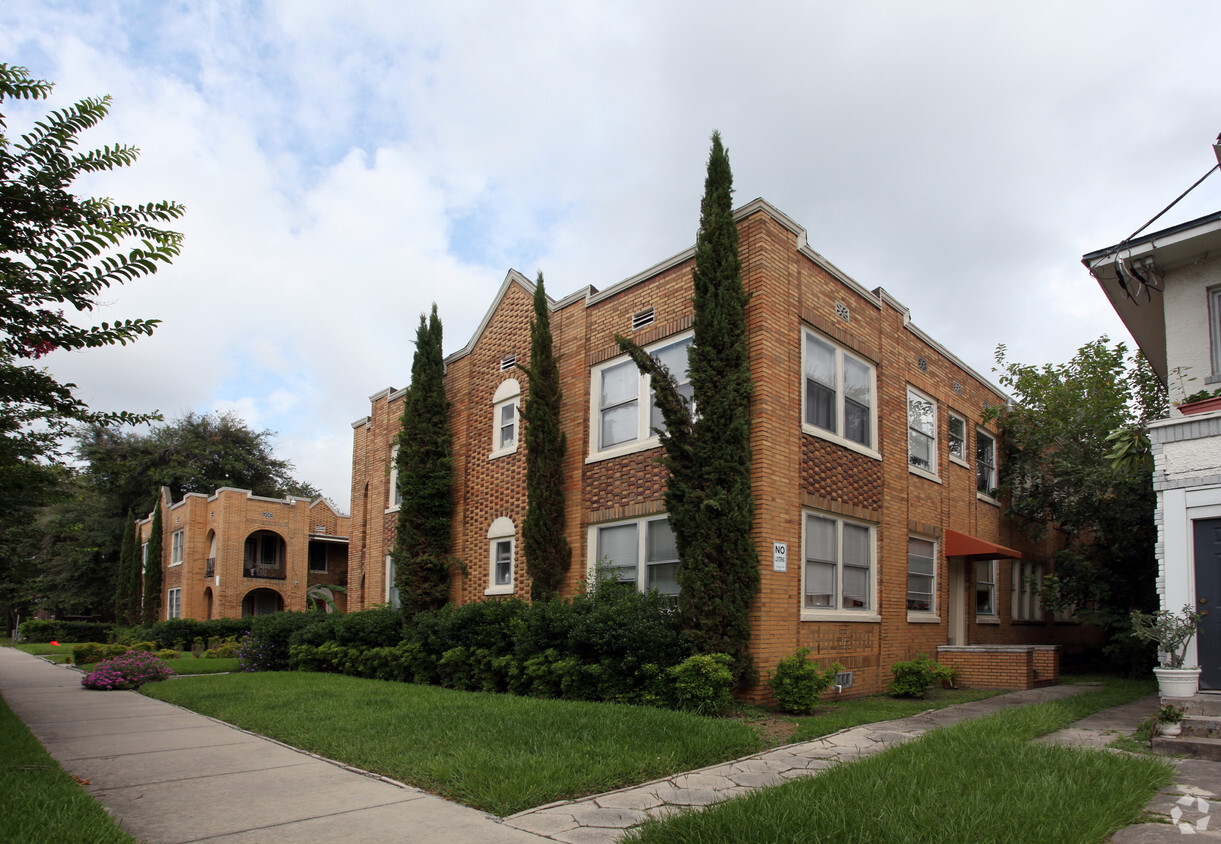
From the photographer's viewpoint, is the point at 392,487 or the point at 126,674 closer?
the point at 126,674

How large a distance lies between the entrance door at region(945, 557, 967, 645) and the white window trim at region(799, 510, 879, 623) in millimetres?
3977

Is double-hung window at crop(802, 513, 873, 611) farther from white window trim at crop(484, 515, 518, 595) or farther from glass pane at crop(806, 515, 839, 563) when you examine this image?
white window trim at crop(484, 515, 518, 595)

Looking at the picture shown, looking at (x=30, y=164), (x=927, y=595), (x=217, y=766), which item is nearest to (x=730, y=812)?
(x=217, y=766)

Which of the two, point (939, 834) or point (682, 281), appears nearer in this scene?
point (939, 834)

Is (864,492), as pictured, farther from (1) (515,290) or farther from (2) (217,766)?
(2) (217,766)

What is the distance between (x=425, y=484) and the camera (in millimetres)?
17562

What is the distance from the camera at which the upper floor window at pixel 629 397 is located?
13.3 metres

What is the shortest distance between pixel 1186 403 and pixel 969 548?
6837 mm

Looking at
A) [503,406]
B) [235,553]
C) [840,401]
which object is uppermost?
[503,406]

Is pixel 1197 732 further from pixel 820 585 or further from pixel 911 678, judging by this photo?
pixel 820 585

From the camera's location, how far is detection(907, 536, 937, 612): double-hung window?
15.3 meters

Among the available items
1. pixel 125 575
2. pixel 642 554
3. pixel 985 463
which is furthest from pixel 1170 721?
pixel 125 575

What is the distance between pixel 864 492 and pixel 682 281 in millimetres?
4640

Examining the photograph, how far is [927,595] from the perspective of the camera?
15.8 metres
